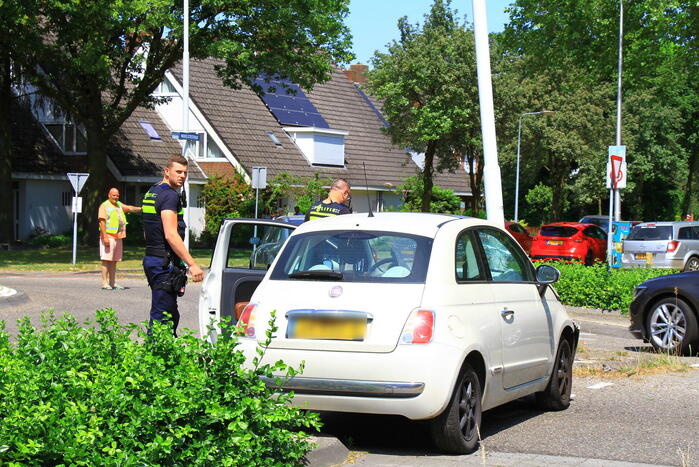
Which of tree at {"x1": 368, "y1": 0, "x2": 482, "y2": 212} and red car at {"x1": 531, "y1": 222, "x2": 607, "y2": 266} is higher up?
tree at {"x1": 368, "y1": 0, "x2": 482, "y2": 212}

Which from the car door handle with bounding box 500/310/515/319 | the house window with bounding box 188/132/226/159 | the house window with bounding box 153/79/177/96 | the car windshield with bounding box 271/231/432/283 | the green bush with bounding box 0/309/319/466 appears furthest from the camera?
the house window with bounding box 153/79/177/96

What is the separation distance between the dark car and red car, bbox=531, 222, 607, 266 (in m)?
21.7

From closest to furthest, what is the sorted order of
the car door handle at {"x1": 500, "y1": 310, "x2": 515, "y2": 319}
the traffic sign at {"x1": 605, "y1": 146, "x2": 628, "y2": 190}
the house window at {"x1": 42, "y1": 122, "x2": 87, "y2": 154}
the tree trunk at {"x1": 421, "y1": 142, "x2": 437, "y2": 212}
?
1. the car door handle at {"x1": 500, "y1": 310, "x2": 515, "y2": 319}
2. the traffic sign at {"x1": 605, "y1": 146, "x2": 628, "y2": 190}
3. the house window at {"x1": 42, "y1": 122, "x2": 87, "y2": 154}
4. the tree trunk at {"x1": 421, "y1": 142, "x2": 437, "y2": 212}

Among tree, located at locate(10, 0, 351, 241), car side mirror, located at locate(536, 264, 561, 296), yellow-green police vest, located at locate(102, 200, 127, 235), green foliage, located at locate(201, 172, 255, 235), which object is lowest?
car side mirror, located at locate(536, 264, 561, 296)

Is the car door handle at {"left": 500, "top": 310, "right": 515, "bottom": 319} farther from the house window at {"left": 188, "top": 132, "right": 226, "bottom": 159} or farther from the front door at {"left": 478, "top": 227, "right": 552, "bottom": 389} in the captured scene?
the house window at {"left": 188, "top": 132, "right": 226, "bottom": 159}

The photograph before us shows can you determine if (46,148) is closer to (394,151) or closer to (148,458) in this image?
(394,151)

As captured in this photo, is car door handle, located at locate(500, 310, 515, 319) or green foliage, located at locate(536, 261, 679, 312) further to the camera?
green foliage, located at locate(536, 261, 679, 312)

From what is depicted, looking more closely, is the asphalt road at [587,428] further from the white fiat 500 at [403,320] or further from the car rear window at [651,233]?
the car rear window at [651,233]

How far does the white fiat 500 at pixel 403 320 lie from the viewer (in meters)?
6.57

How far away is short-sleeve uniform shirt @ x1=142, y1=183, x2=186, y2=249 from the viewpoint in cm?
864

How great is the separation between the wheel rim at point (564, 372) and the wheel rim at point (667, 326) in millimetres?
3741

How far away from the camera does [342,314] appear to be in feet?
22.1

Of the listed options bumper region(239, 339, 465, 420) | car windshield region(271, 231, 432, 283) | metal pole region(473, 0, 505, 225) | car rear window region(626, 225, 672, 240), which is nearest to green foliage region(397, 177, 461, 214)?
car rear window region(626, 225, 672, 240)

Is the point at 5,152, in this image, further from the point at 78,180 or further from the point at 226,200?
the point at 78,180
